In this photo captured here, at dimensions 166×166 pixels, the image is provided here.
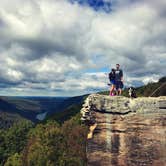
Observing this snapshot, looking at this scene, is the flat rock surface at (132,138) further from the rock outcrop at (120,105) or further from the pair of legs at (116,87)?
the pair of legs at (116,87)

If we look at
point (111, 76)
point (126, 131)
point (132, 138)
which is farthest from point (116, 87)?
point (132, 138)

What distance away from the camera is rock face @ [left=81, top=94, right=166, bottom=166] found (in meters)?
31.3

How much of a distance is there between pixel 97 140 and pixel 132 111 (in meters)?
4.55

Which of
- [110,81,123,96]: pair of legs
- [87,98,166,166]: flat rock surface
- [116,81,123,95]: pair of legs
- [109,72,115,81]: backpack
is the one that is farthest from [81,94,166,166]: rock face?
[109,72,115,81]: backpack

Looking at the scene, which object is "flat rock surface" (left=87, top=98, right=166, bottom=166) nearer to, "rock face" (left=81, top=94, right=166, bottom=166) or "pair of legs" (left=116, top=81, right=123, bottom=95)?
"rock face" (left=81, top=94, right=166, bottom=166)

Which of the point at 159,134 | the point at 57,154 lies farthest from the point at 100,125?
the point at 57,154

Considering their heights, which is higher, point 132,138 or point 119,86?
point 119,86

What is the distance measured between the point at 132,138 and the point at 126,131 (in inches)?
35.8

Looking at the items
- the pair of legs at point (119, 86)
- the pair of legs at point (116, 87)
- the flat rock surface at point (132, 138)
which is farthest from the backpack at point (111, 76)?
the flat rock surface at point (132, 138)

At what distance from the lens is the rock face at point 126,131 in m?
31.3

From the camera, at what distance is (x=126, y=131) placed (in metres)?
32.1

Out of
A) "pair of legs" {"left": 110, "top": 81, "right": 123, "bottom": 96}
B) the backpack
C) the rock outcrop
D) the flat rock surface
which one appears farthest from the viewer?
"pair of legs" {"left": 110, "top": 81, "right": 123, "bottom": 96}

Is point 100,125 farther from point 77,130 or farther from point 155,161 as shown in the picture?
point 77,130

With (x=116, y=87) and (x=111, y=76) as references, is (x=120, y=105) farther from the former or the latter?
(x=111, y=76)
